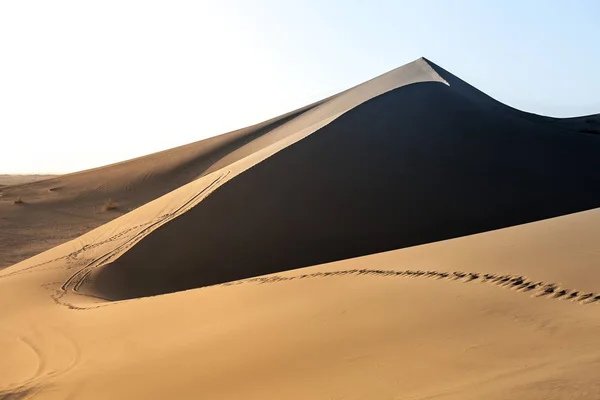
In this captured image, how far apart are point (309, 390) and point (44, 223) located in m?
19.2

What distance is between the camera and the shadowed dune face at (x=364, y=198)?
10820 millimetres

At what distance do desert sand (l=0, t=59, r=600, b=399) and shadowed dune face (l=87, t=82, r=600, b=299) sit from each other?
0.16 ft

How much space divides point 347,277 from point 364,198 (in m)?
6.48

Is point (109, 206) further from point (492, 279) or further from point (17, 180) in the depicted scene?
point (17, 180)

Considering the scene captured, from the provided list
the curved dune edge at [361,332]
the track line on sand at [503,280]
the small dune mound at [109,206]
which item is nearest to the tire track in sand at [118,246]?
the curved dune edge at [361,332]

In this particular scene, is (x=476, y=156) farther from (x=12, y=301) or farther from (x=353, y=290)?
(x=12, y=301)

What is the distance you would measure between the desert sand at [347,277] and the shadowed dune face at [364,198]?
2.0 inches

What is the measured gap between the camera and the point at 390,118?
55.2 feet

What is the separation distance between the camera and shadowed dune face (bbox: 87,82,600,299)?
10.8 metres

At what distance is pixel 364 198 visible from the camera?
12.8 meters

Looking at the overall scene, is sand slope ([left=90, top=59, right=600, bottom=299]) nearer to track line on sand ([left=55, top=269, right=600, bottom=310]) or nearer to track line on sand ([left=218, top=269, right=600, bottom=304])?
track line on sand ([left=55, top=269, right=600, bottom=310])

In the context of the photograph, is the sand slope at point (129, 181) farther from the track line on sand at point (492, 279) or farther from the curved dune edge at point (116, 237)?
the track line on sand at point (492, 279)

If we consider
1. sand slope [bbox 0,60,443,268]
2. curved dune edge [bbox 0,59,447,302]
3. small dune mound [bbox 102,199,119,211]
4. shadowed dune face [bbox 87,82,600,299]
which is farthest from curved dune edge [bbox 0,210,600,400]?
small dune mound [bbox 102,199,119,211]

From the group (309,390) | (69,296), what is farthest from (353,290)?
(69,296)
